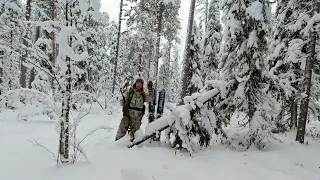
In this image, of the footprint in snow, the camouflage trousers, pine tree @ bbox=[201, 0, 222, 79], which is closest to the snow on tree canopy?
the camouflage trousers

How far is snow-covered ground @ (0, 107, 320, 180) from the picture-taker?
5.38m

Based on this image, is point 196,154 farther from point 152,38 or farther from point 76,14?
point 152,38

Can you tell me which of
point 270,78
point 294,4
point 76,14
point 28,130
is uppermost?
point 294,4

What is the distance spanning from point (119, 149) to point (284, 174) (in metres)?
4.05

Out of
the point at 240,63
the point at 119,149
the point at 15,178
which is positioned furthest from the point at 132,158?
the point at 240,63

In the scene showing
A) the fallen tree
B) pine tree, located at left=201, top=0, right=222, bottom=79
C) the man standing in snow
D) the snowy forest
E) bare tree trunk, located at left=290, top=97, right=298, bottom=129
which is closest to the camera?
the snowy forest

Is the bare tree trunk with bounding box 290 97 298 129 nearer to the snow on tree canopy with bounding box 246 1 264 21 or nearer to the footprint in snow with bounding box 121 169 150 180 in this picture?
the snow on tree canopy with bounding box 246 1 264 21

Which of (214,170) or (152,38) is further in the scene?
(152,38)

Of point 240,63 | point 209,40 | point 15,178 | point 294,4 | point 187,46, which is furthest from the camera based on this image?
point 209,40

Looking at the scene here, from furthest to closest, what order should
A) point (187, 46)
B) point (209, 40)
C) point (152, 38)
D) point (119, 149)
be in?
point (152, 38), point (209, 40), point (187, 46), point (119, 149)

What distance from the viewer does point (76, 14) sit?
214 inches

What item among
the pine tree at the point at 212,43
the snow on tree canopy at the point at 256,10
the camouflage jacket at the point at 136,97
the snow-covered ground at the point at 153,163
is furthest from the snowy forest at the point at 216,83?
the pine tree at the point at 212,43

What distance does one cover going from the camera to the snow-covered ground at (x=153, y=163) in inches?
212

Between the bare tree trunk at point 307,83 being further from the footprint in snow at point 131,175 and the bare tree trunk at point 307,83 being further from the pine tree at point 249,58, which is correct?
the footprint in snow at point 131,175
